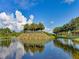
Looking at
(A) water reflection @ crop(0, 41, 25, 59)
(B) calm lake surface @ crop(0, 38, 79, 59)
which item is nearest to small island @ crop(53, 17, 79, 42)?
(B) calm lake surface @ crop(0, 38, 79, 59)

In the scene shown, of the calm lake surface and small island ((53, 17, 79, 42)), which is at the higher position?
small island ((53, 17, 79, 42))

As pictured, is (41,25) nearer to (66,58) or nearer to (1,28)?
(1,28)

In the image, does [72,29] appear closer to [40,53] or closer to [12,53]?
[40,53]

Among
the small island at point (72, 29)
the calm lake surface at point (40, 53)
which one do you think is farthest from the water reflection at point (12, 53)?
the small island at point (72, 29)

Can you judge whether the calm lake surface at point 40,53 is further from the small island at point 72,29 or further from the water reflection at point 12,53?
the small island at point 72,29

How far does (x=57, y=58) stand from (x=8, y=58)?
7.46 m

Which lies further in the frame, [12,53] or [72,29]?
[72,29]

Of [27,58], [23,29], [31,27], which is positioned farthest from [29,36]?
[27,58]

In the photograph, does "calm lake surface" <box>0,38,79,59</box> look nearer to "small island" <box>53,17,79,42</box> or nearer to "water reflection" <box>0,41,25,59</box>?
"water reflection" <box>0,41,25,59</box>

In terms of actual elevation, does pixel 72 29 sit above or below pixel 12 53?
above

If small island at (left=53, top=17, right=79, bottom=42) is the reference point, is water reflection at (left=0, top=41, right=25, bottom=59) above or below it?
below

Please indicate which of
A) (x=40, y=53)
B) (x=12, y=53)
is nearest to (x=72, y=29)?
(x=40, y=53)

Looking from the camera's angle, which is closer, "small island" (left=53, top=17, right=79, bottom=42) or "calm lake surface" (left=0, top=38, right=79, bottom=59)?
"calm lake surface" (left=0, top=38, right=79, bottom=59)

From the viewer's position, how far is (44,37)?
322 feet
